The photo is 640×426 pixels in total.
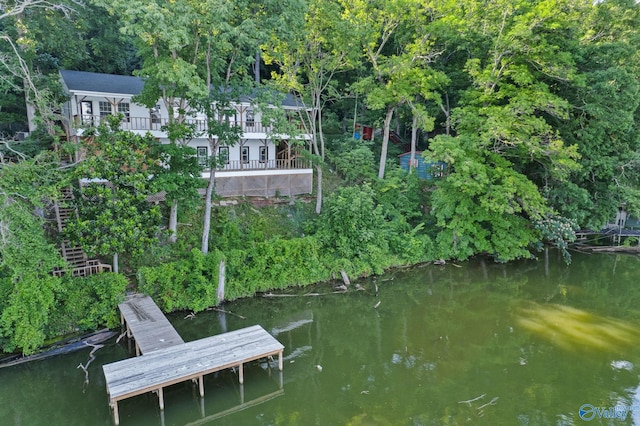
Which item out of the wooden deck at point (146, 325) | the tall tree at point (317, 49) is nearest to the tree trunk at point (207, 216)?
the wooden deck at point (146, 325)

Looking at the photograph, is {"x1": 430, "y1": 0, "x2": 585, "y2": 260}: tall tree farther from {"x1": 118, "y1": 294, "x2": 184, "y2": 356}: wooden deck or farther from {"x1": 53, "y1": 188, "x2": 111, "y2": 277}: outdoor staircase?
{"x1": 53, "y1": 188, "x2": 111, "y2": 277}: outdoor staircase

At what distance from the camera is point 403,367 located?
1317 centimetres

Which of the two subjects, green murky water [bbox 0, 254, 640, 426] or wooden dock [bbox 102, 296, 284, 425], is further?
green murky water [bbox 0, 254, 640, 426]

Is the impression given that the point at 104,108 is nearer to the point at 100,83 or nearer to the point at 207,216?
the point at 100,83

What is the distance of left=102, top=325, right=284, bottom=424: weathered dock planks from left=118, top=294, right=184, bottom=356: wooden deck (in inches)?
20.6

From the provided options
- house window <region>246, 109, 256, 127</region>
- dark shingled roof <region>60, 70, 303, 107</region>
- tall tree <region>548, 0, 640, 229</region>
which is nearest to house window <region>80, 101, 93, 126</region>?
dark shingled roof <region>60, 70, 303, 107</region>

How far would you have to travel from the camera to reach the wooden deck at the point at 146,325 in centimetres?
1233

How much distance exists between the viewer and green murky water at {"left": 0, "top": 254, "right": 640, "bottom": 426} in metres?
11.0

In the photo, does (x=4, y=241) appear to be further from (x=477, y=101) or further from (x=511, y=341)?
(x=477, y=101)

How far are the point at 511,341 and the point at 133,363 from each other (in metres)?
12.7

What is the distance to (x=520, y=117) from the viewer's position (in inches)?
820

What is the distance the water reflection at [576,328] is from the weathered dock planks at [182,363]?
10314mm

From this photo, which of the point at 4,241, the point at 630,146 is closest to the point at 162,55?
the point at 4,241

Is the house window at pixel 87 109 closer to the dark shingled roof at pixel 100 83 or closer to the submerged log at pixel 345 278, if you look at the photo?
the dark shingled roof at pixel 100 83
